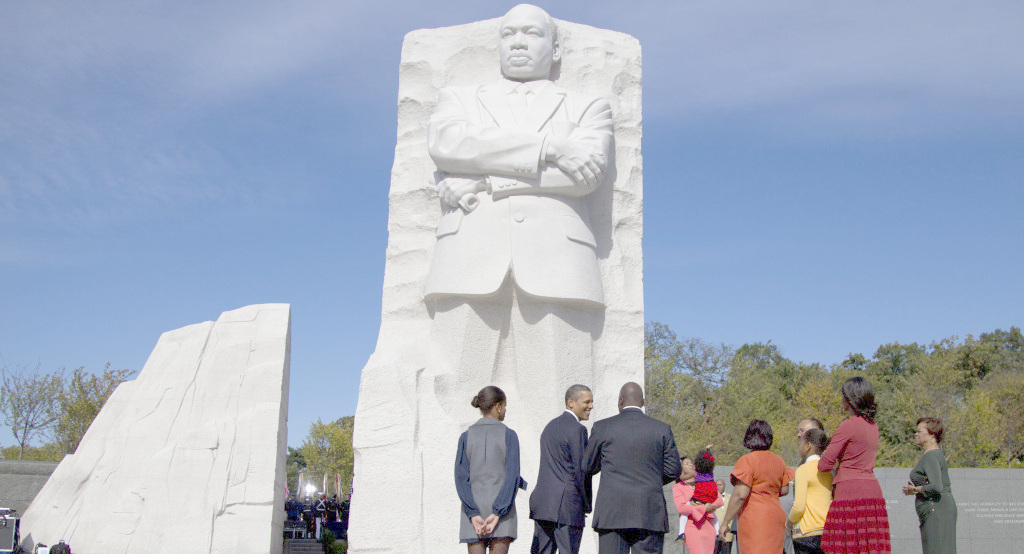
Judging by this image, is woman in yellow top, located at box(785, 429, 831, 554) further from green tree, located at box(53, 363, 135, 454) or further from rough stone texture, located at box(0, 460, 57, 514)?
green tree, located at box(53, 363, 135, 454)

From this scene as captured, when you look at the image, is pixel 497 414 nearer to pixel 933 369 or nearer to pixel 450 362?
pixel 450 362

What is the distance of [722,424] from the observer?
26.6m

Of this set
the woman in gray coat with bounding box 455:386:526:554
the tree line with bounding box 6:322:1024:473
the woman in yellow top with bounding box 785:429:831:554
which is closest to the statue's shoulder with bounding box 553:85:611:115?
the woman in gray coat with bounding box 455:386:526:554

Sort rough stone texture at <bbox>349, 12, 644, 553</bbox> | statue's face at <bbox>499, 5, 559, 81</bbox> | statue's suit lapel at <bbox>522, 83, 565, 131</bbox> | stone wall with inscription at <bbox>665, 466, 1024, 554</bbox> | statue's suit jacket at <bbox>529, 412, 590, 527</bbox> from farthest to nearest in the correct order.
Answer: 1. stone wall with inscription at <bbox>665, 466, 1024, 554</bbox>
2. statue's face at <bbox>499, 5, 559, 81</bbox>
3. statue's suit lapel at <bbox>522, 83, 565, 131</bbox>
4. rough stone texture at <bbox>349, 12, 644, 553</bbox>
5. statue's suit jacket at <bbox>529, 412, 590, 527</bbox>

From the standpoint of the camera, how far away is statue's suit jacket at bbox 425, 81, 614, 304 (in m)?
6.10

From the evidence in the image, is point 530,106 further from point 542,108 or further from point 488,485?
point 488,485

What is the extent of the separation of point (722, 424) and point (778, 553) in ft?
74.4

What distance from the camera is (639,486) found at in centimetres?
407

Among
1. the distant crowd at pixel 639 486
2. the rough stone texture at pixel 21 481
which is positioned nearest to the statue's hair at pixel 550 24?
the distant crowd at pixel 639 486

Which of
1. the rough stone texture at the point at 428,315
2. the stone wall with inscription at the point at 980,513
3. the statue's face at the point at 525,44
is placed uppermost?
the statue's face at the point at 525,44

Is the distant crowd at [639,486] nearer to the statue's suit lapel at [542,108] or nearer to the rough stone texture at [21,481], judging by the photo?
the statue's suit lapel at [542,108]

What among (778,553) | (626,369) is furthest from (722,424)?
(778,553)

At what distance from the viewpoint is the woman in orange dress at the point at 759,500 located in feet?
14.9

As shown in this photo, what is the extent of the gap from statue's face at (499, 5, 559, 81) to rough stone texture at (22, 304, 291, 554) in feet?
14.6
